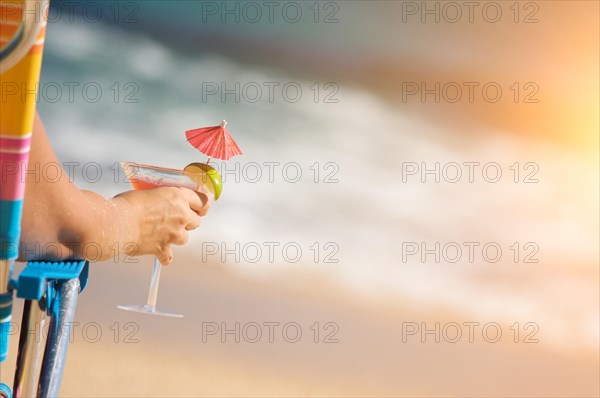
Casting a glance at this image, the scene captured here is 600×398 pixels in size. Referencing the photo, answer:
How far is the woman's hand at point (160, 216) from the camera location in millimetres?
1432

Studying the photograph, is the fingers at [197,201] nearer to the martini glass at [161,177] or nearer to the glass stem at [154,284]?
the martini glass at [161,177]

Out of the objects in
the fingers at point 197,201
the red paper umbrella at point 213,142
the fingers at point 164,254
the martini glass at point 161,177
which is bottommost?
the fingers at point 164,254

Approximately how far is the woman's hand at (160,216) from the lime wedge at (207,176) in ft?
0.08

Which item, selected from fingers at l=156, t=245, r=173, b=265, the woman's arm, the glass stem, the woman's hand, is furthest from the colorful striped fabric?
the glass stem

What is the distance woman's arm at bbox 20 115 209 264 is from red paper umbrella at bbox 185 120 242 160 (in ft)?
0.64

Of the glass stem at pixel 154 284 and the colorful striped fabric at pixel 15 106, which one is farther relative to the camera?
the glass stem at pixel 154 284

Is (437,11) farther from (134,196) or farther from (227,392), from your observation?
(134,196)

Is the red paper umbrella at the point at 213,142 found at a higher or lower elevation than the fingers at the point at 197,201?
higher

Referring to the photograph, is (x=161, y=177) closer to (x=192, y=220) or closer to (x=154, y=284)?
(x=192, y=220)

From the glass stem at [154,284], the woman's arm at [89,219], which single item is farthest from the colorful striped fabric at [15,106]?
the glass stem at [154,284]

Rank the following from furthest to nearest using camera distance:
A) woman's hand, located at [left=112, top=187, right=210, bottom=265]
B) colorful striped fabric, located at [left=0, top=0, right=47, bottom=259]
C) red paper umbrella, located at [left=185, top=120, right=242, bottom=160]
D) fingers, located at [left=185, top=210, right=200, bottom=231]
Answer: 1. red paper umbrella, located at [left=185, top=120, right=242, bottom=160]
2. fingers, located at [left=185, top=210, right=200, bottom=231]
3. woman's hand, located at [left=112, top=187, right=210, bottom=265]
4. colorful striped fabric, located at [left=0, top=0, right=47, bottom=259]

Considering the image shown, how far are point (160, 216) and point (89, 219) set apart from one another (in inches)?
8.2

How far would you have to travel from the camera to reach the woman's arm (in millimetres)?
1213

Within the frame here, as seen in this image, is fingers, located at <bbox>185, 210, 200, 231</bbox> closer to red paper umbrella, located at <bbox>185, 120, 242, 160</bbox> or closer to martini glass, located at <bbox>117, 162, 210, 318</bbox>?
martini glass, located at <bbox>117, 162, 210, 318</bbox>
